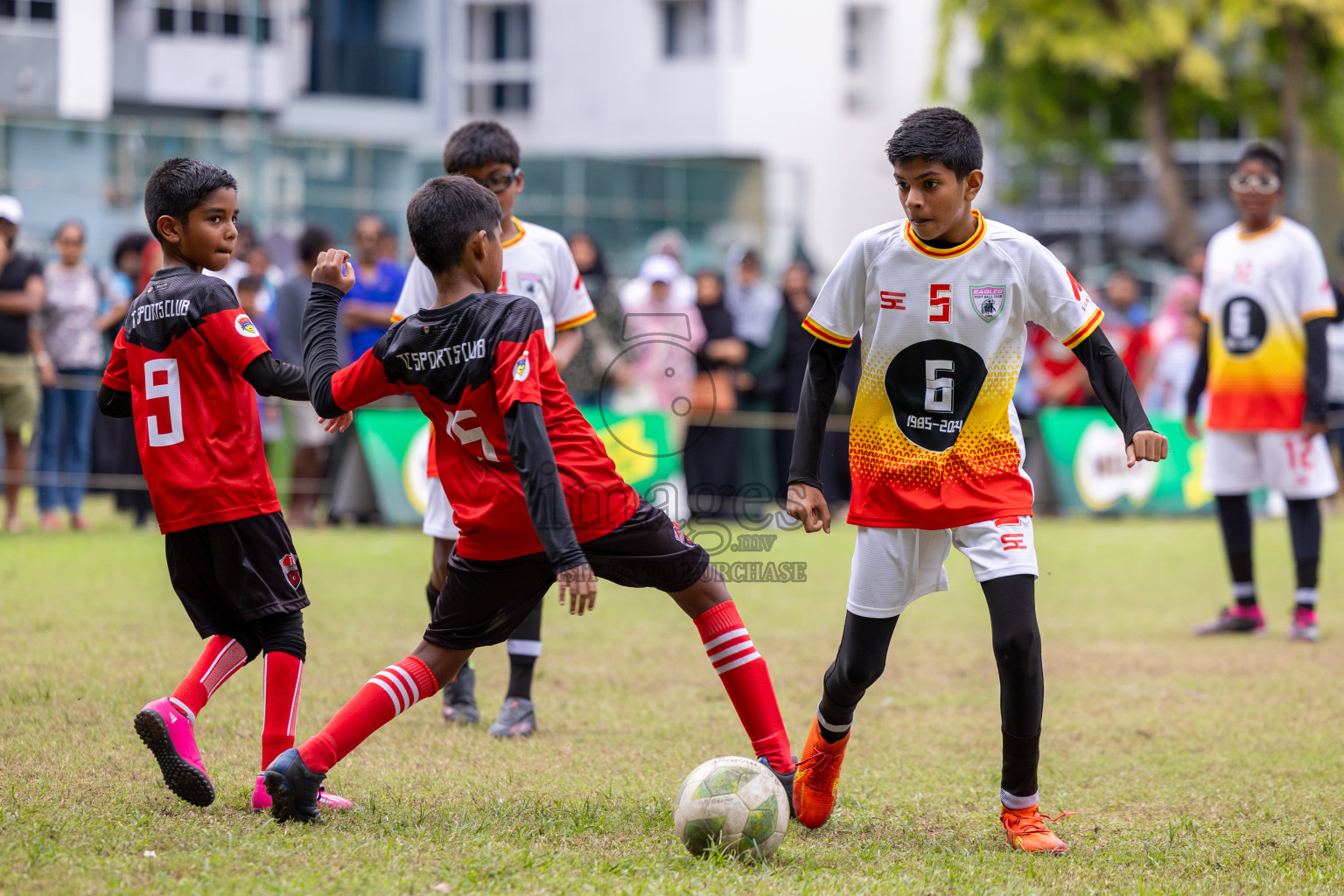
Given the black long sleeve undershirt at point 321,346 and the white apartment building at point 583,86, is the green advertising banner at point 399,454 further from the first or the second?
the white apartment building at point 583,86

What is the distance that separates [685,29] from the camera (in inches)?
1385

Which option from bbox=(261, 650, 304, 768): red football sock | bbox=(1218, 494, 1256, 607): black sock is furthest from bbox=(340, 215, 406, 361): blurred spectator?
bbox=(261, 650, 304, 768): red football sock

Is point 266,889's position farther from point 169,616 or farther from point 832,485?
point 832,485

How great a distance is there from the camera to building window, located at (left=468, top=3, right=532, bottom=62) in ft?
122

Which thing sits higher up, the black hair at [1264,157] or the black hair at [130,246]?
the black hair at [1264,157]

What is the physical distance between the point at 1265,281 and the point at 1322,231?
102ft

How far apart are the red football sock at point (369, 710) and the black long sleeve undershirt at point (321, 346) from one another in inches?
30.8

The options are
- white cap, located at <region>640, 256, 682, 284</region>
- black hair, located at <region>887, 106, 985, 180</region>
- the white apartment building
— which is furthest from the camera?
the white apartment building

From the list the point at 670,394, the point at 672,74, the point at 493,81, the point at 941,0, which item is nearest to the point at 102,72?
the point at 493,81

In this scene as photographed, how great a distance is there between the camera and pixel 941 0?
29.3 m

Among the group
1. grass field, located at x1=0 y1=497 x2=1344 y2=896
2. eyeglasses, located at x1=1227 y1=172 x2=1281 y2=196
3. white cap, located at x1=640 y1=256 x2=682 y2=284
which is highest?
eyeglasses, located at x1=1227 y1=172 x2=1281 y2=196

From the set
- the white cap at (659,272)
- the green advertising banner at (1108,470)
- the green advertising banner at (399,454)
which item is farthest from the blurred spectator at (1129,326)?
the green advertising banner at (399,454)

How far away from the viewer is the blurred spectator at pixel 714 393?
46.5 ft

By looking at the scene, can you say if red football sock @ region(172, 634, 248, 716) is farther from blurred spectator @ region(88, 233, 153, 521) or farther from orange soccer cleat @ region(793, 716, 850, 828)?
blurred spectator @ region(88, 233, 153, 521)
